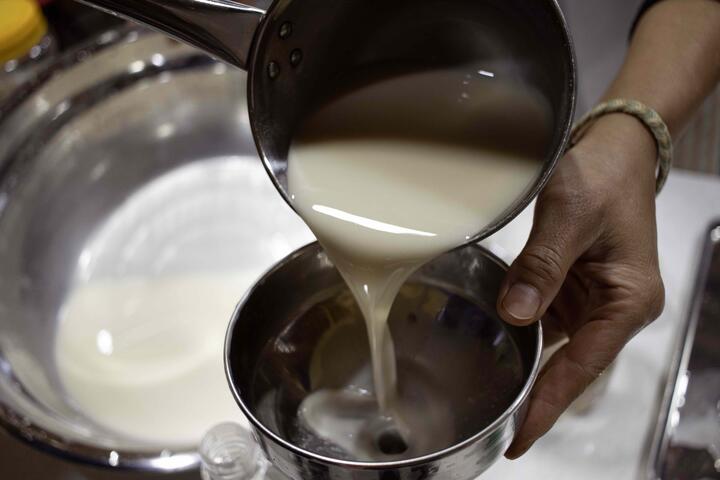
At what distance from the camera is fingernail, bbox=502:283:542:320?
1.92 feet

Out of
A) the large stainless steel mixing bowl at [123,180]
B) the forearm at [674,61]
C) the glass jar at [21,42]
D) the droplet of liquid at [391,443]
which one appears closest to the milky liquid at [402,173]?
the droplet of liquid at [391,443]

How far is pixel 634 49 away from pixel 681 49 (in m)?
0.05

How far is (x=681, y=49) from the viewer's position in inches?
32.6

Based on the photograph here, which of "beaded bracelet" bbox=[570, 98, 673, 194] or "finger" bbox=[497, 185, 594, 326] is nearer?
"finger" bbox=[497, 185, 594, 326]

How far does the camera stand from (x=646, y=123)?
74 cm

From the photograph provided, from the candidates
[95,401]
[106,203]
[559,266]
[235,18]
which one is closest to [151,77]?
[106,203]

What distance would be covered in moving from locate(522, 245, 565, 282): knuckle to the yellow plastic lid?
1012mm

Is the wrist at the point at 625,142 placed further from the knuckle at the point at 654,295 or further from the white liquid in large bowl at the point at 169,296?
the white liquid in large bowl at the point at 169,296

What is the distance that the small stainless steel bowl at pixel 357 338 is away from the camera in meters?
0.61

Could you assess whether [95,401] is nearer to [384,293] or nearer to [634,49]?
[384,293]

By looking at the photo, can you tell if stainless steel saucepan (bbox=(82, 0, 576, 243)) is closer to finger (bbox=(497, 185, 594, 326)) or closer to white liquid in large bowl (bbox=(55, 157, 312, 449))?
finger (bbox=(497, 185, 594, 326))

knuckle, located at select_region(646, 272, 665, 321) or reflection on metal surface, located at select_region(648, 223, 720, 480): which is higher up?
knuckle, located at select_region(646, 272, 665, 321)

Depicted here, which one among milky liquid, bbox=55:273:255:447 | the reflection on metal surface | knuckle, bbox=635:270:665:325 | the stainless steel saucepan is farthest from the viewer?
milky liquid, bbox=55:273:255:447

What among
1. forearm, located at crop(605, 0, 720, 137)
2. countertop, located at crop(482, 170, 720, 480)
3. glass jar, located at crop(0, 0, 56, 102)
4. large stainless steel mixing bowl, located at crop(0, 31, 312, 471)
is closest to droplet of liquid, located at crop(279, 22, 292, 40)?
countertop, located at crop(482, 170, 720, 480)
